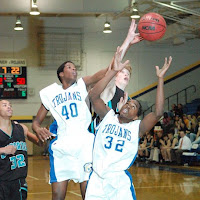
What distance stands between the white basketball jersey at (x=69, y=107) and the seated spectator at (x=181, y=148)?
918 cm

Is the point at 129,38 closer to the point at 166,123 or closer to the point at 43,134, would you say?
the point at 43,134

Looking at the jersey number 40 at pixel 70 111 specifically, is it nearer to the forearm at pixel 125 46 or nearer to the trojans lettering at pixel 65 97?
the trojans lettering at pixel 65 97

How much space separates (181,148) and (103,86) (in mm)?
9995

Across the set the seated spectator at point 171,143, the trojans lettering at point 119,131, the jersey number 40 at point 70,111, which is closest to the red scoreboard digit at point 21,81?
the seated spectator at point 171,143

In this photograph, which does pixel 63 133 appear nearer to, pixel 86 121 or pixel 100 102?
pixel 86 121

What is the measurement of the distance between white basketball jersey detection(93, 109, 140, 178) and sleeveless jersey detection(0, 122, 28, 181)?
854 millimetres

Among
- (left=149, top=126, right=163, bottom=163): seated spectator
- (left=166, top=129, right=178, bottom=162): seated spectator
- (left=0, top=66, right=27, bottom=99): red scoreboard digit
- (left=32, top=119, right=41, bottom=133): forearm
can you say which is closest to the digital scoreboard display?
(left=0, top=66, right=27, bottom=99): red scoreboard digit

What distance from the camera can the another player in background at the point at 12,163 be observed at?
4402 millimetres

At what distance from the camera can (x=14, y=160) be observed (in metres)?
4.46

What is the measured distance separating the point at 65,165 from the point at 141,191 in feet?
13.1

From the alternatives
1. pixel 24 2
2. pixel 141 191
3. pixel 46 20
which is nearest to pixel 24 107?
pixel 46 20

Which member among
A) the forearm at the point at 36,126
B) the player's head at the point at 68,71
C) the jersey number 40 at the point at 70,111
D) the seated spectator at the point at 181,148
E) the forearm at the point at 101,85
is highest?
the player's head at the point at 68,71

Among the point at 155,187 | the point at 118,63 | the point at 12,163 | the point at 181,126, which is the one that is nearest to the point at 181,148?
the point at 181,126

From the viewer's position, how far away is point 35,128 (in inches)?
172
